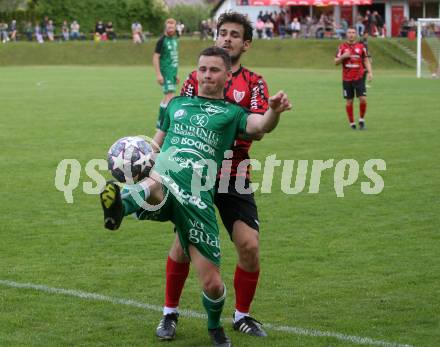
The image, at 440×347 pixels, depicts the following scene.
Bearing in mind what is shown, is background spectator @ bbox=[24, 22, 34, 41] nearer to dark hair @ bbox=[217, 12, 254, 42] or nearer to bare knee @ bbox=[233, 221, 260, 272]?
dark hair @ bbox=[217, 12, 254, 42]

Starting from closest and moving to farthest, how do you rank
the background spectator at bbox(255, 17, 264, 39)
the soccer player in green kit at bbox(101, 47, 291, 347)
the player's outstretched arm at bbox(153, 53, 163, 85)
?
1. the soccer player in green kit at bbox(101, 47, 291, 347)
2. the player's outstretched arm at bbox(153, 53, 163, 85)
3. the background spectator at bbox(255, 17, 264, 39)

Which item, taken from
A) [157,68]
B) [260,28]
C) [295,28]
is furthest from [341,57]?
[260,28]

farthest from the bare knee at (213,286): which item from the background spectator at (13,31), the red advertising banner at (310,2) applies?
the red advertising banner at (310,2)

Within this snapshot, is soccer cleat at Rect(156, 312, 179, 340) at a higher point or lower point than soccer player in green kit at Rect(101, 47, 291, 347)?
lower

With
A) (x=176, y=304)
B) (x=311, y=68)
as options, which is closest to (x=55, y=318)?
(x=176, y=304)

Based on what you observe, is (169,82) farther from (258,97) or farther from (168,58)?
(258,97)

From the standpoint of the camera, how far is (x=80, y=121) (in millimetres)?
21000

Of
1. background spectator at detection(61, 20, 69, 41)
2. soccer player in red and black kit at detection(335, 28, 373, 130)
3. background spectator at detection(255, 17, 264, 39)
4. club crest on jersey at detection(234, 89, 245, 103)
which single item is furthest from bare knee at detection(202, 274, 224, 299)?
background spectator at detection(61, 20, 69, 41)

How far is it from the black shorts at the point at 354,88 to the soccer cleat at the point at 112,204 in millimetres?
15303

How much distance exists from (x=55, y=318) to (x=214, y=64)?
7.16ft

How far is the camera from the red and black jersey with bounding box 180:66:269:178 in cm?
624

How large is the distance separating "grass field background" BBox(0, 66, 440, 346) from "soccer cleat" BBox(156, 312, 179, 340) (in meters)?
0.08

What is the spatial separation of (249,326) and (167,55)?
1407 centimetres

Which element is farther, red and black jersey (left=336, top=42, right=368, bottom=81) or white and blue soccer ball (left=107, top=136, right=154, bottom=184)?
red and black jersey (left=336, top=42, right=368, bottom=81)
